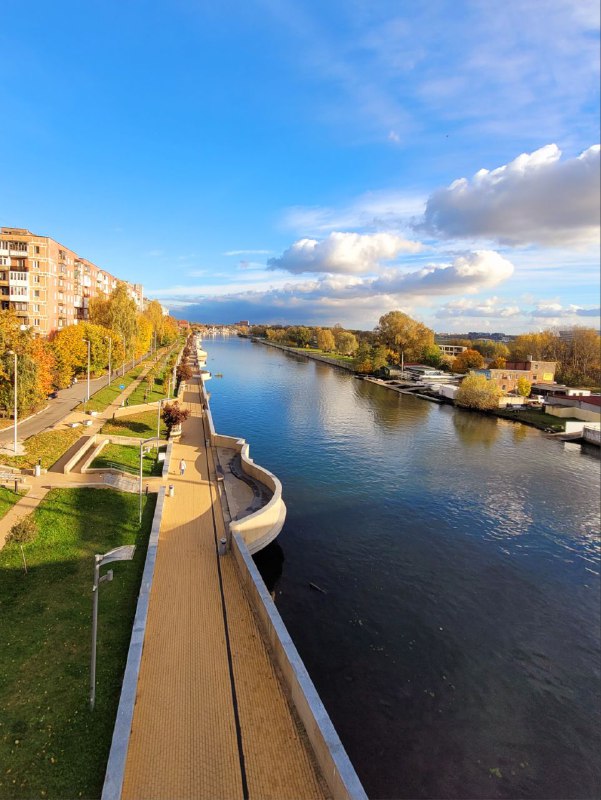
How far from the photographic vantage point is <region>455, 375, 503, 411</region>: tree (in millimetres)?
71125

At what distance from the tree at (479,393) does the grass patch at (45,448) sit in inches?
2327

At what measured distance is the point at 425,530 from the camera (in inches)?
1076

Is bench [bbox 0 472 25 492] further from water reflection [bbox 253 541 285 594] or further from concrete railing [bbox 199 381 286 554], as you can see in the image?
water reflection [bbox 253 541 285 594]

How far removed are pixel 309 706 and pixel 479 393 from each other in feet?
223

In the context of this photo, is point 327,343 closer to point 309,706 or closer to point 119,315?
point 119,315

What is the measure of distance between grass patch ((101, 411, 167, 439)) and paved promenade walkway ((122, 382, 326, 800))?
832 inches

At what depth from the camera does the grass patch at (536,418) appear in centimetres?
6022

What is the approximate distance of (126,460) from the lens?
29.9 metres

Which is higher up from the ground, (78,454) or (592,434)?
(78,454)

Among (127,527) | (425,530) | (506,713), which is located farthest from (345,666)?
(425,530)

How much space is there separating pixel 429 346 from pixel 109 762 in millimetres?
115454

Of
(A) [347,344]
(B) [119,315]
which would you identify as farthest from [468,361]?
(B) [119,315]

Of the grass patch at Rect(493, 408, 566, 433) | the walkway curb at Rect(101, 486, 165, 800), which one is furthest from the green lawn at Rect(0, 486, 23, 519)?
the grass patch at Rect(493, 408, 566, 433)

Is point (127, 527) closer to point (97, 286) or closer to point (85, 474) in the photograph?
point (85, 474)
